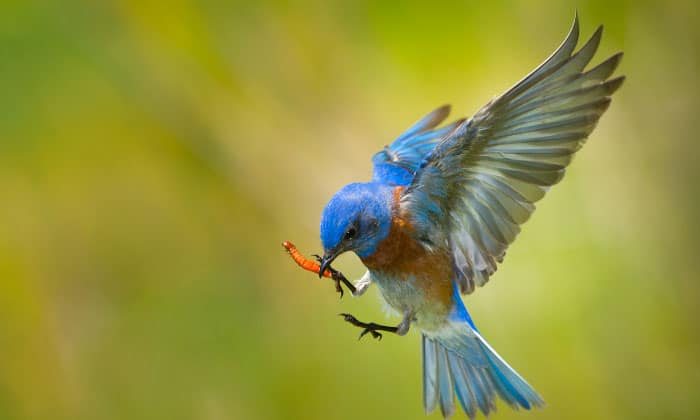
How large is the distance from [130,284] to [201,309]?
55 centimetres

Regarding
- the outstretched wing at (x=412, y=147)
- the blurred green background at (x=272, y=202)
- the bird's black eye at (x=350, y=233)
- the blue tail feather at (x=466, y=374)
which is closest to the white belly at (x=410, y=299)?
the blue tail feather at (x=466, y=374)

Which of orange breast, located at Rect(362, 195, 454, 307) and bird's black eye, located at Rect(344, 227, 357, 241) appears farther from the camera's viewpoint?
orange breast, located at Rect(362, 195, 454, 307)

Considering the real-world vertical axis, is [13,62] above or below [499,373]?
above

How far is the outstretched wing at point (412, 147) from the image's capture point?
4281 mm

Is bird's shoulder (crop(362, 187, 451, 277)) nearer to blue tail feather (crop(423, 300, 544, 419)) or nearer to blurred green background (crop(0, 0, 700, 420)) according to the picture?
blue tail feather (crop(423, 300, 544, 419))

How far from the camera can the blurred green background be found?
5.76 meters

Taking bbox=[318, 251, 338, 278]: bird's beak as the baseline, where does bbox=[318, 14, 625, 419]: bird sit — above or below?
below

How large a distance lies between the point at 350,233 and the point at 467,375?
1.17 metres

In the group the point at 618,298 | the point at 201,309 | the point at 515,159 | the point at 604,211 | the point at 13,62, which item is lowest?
the point at 618,298

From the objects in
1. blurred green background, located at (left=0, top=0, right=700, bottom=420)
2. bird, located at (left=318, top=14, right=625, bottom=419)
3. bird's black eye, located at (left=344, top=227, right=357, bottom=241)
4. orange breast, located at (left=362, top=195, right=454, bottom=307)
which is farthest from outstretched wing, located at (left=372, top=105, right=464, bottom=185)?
blurred green background, located at (left=0, top=0, right=700, bottom=420)

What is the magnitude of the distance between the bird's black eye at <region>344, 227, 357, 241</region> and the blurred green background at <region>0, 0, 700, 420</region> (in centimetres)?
253

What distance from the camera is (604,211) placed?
5.93 m

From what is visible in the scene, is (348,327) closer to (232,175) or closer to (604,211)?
(232,175)

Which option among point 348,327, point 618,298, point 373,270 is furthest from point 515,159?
point 348,327
